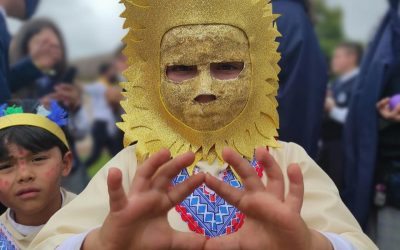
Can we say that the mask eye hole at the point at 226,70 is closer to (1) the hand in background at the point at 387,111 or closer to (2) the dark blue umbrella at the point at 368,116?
(1) the hand in background at the point at 387,111

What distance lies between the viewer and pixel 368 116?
3461 millimetres

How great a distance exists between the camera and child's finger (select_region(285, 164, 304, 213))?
1.91 meters

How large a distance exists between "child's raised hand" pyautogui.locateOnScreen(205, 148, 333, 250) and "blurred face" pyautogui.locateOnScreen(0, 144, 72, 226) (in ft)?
3.47

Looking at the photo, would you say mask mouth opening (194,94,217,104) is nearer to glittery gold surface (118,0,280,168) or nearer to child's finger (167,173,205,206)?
glittery gold surface (118,0,280,168)

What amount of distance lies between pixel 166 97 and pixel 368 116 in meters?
1.43

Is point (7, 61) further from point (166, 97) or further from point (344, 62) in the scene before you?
point (344, 62)

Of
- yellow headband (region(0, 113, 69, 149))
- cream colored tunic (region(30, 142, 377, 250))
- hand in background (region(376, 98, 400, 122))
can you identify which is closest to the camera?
cream colored tunic (region(30, 142, 377, 250))

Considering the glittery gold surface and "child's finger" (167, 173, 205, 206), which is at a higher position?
the glittery gold surface

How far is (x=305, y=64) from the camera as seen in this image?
3594mm

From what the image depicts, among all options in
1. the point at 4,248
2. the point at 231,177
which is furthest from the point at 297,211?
the point at 4,248

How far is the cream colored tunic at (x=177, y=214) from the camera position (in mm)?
2311

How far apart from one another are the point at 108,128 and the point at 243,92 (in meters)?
5.82

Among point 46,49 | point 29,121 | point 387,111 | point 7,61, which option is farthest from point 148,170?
point 46,49

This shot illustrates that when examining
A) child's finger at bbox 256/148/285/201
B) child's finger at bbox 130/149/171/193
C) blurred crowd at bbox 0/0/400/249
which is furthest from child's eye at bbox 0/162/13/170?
child's finger at bbox 256/148/285/201
